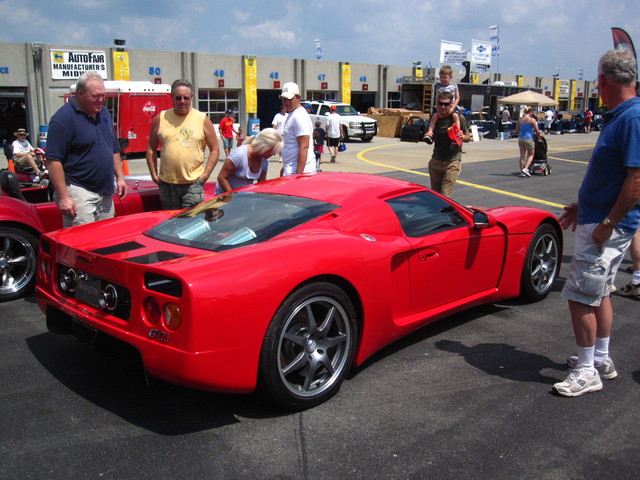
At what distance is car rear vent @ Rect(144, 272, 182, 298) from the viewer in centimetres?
268

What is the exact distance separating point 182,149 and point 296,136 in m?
1.20

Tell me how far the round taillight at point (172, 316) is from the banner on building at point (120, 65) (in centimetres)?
2978

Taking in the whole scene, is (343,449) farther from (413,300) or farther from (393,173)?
(393,173)

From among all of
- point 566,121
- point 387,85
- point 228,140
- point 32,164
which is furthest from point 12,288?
point 387,85

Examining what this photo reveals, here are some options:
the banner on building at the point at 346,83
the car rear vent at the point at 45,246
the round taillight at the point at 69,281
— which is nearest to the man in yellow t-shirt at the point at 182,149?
the car rear vent at the point at 45,246

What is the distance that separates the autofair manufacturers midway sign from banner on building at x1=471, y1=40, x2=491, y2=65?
1212 inches

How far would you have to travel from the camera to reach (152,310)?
2766mm

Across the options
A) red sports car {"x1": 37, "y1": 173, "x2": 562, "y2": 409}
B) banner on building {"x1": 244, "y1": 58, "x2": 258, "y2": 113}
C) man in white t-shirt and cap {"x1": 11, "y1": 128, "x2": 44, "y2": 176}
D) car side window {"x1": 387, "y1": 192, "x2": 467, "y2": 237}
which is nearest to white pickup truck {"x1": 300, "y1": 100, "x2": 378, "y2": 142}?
banner on building {"x1": 244, "y1": 58, "x2": 258, "y2": 113}

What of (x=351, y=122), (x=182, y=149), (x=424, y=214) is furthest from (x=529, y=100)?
(x=424, y=214)

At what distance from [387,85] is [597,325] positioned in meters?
43.3

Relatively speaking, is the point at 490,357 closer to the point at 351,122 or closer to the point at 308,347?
the point at 308,347

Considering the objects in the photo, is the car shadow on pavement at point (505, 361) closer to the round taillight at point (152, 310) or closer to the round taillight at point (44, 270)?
the round taillight at point (152, 310)

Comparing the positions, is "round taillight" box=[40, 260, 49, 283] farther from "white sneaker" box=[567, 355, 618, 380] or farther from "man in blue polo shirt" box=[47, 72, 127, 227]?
"white sneaker" box=[567, 355, 618, 380]

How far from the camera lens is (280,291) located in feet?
9.29
